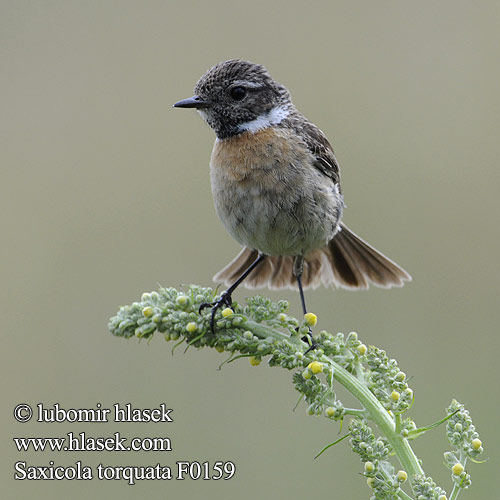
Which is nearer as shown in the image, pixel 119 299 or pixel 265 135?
pixel 265 135

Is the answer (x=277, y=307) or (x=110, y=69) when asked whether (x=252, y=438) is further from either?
(x=110, y=69)

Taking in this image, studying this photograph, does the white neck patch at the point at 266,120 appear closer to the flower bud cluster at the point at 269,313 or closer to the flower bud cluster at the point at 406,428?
the flower bud cluster at the point at 269,313

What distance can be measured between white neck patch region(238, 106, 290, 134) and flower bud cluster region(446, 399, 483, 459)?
2.62 meters

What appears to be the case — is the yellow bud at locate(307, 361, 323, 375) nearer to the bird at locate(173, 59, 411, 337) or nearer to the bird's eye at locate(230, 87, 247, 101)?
the bird at locate(173, 59, 411, 337)

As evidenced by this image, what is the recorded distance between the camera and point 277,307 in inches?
108

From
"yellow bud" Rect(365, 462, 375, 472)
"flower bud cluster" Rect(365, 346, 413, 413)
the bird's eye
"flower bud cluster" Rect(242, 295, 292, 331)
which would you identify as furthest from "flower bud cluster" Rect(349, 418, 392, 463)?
the bird's eye

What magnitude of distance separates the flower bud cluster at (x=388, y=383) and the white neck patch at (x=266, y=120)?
2.37 metres

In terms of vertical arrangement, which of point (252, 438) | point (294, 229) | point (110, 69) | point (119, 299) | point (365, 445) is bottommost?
point (365, 445)

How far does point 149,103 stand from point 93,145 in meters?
0.76

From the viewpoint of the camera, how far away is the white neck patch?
4.62m

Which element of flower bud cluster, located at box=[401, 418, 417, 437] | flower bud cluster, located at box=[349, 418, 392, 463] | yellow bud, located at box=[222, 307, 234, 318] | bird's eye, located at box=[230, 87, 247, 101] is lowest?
flower bud cluster, located at box=[349, 418, 392, 463]

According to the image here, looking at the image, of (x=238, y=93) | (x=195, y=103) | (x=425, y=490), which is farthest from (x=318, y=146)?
(x=425, y=490)

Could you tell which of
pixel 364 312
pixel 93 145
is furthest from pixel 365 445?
pixel 93 145

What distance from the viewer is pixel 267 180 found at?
432 centimetres
